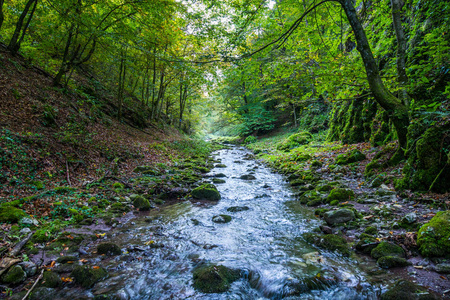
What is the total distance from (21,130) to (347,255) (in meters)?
8.94

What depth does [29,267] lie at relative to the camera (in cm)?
280

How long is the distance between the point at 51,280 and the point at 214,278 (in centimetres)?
215

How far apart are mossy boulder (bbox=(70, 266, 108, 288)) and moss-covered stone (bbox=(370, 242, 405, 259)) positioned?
13.3 feet

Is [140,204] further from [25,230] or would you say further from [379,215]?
[379,215]

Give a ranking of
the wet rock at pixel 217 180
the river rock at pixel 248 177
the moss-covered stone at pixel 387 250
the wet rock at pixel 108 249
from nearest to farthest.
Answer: the moss-covered stone at pixel 387 250
the wet rock at pixel 108 249
the wet rock at pixel 217 180
the river rock at pixel 248 177

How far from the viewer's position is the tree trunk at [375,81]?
4785 mm

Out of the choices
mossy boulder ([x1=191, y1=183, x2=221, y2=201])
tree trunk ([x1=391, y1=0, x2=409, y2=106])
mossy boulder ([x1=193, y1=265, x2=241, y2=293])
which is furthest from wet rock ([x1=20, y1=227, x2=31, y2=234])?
tree trunk ([x1=391, y1=0, x2=409, y2=106])

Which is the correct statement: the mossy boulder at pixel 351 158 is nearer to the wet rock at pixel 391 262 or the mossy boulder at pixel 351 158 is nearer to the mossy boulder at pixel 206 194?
the mossy boulder at pixel 206 194

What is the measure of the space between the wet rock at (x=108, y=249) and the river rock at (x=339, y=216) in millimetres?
4228

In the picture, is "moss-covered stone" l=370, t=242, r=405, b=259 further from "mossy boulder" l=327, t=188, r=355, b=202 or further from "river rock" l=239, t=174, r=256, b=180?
"river rock" l=239, t=174, r=256, b=180

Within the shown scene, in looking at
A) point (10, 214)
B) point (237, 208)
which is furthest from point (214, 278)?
point (10, 214)

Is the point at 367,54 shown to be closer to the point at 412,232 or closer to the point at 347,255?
the point at 412,232

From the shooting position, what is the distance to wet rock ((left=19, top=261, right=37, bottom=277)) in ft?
9.04

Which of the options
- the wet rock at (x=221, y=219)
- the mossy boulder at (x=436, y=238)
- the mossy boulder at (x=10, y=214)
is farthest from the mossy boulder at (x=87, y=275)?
the mossy boulder at (x=436, y=238)
